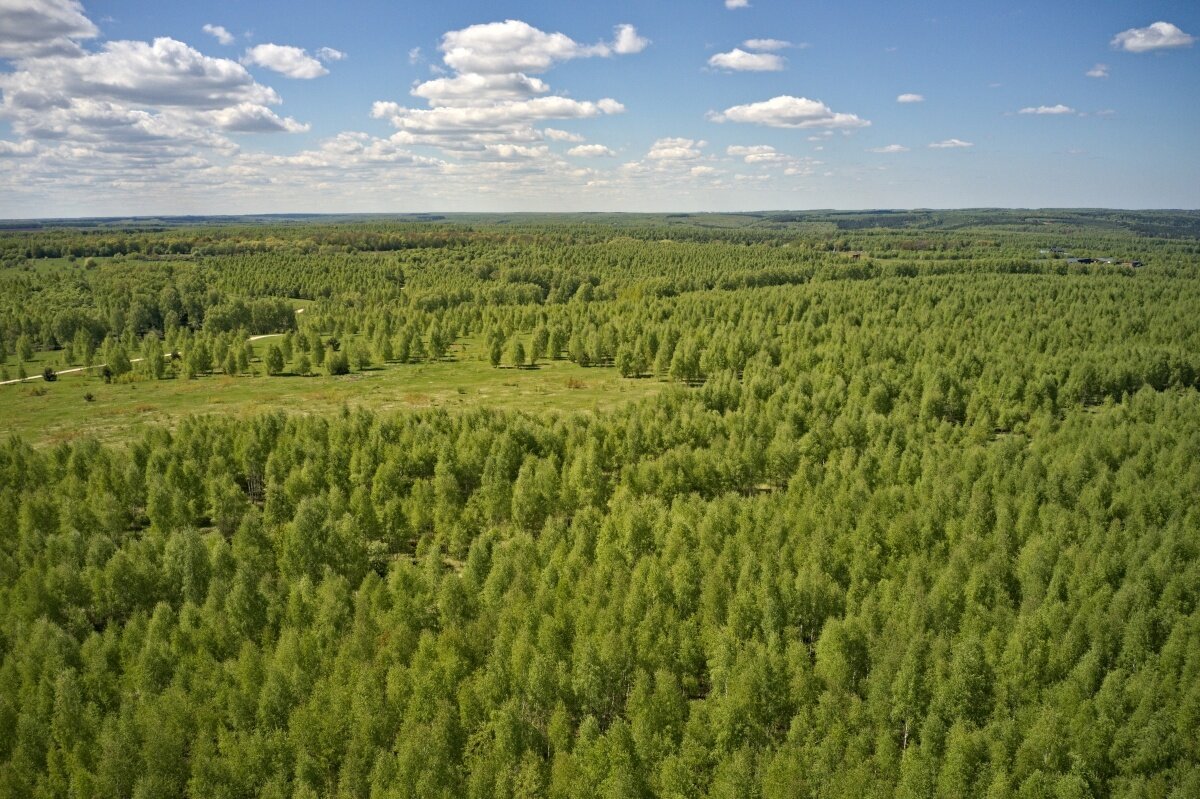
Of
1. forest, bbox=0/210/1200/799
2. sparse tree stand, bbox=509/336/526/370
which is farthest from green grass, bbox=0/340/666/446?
sparse tree stand, bbox=509/336/526/370

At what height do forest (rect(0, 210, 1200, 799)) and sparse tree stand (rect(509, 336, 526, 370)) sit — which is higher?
sparse tree stand (rect(509, 336, 526, 370))

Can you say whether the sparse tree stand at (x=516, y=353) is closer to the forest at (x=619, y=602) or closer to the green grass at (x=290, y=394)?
the green grass at (x=290, y=394)

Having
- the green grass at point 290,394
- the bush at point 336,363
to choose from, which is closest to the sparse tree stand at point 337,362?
the bush at point 336,363

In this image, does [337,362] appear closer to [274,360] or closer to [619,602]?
[274,360]

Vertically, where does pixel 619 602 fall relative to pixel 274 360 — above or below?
below

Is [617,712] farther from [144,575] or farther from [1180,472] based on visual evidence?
[1180,472]

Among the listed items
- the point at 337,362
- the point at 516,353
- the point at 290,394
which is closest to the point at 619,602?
the point at 290,394

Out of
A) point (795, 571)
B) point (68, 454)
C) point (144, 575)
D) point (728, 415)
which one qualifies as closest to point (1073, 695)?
point (795, 571)

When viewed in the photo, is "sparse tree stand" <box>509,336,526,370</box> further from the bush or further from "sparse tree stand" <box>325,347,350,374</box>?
the bush
